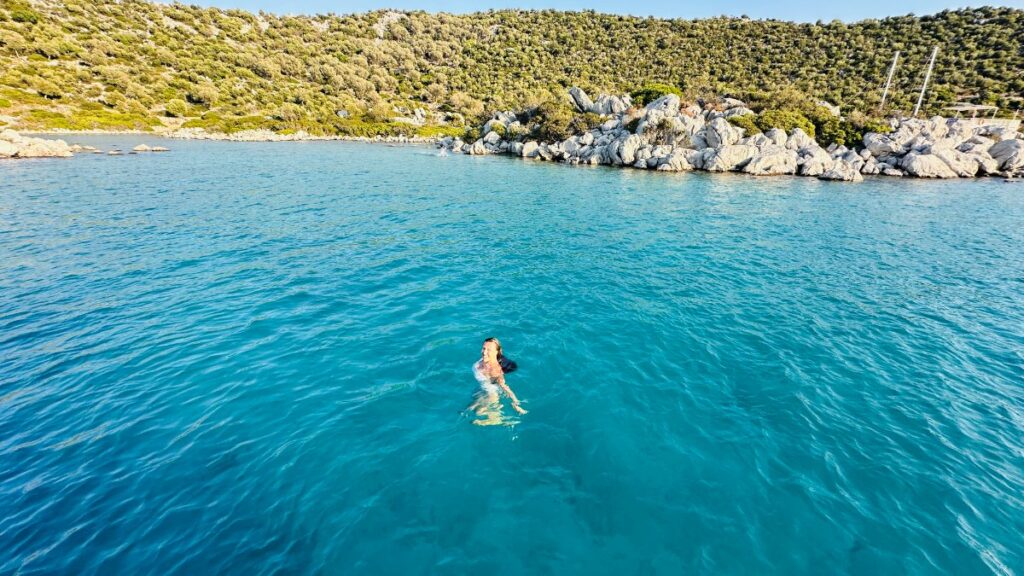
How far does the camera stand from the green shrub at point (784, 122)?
6856 cm

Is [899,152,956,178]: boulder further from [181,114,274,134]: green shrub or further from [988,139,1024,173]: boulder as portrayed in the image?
[181,114,274,134]: green shrub

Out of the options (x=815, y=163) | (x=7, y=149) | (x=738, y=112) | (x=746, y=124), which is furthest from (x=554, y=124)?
(x=7, y=149)

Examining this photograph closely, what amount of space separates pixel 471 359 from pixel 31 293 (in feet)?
64.4

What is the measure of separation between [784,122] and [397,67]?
178 metres

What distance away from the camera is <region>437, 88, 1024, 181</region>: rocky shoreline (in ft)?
197

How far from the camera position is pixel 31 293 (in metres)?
16.6

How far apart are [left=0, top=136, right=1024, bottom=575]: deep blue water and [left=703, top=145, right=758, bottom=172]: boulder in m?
39.6

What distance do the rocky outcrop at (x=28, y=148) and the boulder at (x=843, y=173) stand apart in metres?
108

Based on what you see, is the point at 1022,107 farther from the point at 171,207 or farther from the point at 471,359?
the point at 171,207

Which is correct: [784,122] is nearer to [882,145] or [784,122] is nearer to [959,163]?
[882,145]

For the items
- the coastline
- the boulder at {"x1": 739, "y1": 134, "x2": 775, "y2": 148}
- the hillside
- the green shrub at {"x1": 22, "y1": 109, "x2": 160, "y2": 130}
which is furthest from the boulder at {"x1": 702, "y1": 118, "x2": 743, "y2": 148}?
the green shrub at {"x1": 22, "y1": 109, "x2": 160, "y2": 130}

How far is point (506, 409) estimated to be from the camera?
36.2ft

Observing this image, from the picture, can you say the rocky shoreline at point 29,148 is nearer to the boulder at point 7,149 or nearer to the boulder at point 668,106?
the boulder at point 7,149

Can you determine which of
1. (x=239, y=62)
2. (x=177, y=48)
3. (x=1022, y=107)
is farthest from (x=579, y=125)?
(x=177, y=48)
